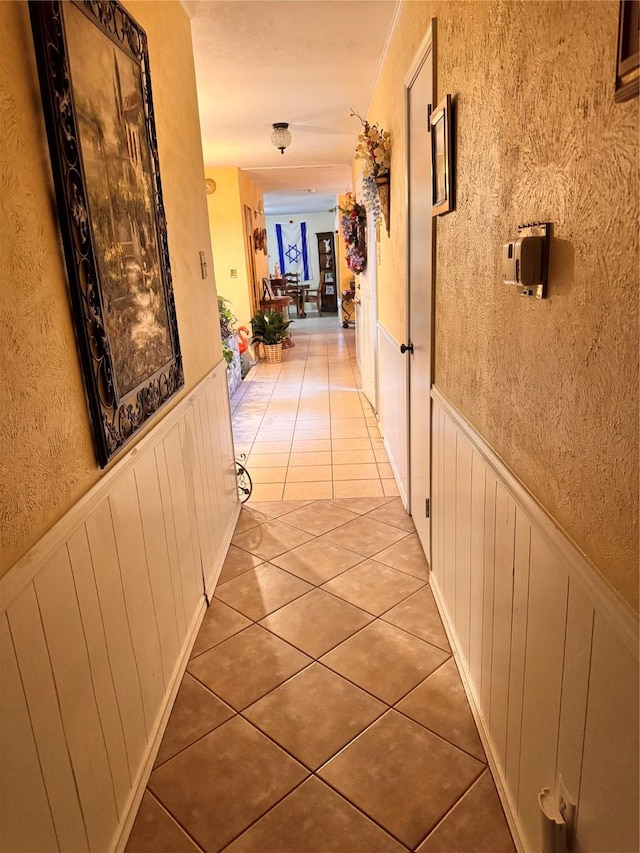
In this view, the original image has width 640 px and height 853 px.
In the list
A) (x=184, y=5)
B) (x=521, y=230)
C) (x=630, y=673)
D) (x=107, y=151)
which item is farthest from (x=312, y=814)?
(x=184, y=5)

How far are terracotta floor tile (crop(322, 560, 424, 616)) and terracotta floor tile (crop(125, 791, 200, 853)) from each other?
3.28ft

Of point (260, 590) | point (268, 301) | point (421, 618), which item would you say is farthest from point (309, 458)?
point (268, 301)

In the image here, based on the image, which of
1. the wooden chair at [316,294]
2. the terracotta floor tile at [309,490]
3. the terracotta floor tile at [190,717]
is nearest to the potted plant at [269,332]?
the terracotta floor tile at [309,490]

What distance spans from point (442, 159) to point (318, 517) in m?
1.87

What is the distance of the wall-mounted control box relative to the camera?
0.99m

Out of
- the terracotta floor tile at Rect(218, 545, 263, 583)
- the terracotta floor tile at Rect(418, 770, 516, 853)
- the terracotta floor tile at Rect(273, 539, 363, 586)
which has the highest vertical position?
the terracotta floor tile at Rect(273, 539, 363, 586)

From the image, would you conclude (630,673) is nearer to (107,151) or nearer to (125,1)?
(107,151)

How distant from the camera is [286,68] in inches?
119

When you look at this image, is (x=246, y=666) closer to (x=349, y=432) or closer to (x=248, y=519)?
(x=248, y=519)

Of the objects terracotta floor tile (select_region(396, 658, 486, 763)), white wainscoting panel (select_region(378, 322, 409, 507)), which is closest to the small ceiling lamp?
white wainscoting panel (select_region(378, 322, 409, 507))

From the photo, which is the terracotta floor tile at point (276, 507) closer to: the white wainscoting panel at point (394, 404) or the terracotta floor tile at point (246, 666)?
the white wainscoting panel at point (394, 404)

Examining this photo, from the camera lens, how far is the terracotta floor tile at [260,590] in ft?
7.27

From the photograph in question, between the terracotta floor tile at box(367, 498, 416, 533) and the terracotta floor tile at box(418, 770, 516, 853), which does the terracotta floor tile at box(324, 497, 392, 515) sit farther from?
the terracotta floor tile at box(418, 770, 516, 853)

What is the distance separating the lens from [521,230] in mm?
1089
